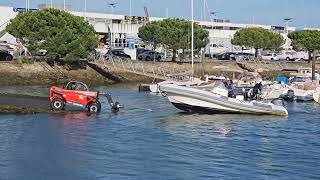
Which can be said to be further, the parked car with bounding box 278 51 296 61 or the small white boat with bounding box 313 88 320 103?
the parked car with bounding box 278 51 296 61

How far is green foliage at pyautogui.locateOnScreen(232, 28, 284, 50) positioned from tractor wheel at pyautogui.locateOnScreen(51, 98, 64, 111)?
75.2 meters

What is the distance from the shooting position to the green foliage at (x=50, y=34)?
2844 inches

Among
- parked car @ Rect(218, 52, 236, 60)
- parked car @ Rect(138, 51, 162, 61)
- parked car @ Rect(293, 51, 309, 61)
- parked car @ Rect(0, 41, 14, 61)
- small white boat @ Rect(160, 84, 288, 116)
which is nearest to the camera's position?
small white boat @ Rect(160, 84, 288, 116)

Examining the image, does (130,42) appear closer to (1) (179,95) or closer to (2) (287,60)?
(2) (287,60)

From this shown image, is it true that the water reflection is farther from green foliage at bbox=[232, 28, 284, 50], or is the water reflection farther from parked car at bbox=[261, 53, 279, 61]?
parked car at bbox=[261, 53, 279, 61]

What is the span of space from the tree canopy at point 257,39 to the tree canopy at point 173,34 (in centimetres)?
1655

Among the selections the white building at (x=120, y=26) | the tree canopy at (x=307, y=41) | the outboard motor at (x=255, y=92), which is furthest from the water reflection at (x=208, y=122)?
the white building at (x=120, y=26)

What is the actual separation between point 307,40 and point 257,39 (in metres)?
10.0

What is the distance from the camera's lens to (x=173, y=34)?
91688 mm

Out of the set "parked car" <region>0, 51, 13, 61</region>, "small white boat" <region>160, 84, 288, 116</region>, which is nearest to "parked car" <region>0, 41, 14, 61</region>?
"parked car" <region>0, 51, 13, 61</region>

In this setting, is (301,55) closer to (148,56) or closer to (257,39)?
(257,39)

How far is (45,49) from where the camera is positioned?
72.6 m

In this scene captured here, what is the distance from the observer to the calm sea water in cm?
2323

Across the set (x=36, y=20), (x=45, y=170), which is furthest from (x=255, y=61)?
(x=45, y=170)
